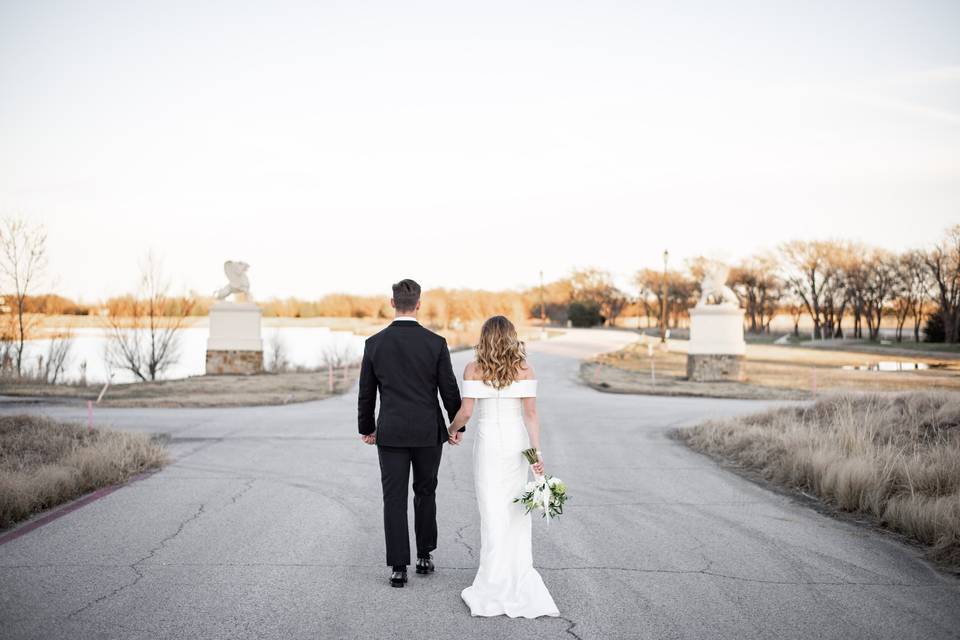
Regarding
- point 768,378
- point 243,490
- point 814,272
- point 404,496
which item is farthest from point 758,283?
→ point 404,496

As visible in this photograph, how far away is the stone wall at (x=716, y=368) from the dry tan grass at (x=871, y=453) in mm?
12654

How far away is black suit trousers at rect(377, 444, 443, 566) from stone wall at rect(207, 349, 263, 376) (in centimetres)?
2465

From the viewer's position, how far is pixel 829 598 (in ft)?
16.7

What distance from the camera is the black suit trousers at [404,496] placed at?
5.32m

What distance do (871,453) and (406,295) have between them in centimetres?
646

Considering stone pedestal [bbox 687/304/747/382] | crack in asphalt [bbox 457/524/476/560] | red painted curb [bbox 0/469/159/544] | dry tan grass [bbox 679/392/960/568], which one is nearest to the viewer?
crack in asphalt [bbox 457/524/476/560]

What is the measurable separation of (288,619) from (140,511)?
11.8 feet

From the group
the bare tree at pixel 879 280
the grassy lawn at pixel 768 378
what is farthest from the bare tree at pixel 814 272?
the grassy lawn at pixel 768 378

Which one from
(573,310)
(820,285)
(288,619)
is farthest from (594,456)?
(573,310)

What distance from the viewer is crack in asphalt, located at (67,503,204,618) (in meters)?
4.79

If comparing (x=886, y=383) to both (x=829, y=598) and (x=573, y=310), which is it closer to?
(x=829, y=598)

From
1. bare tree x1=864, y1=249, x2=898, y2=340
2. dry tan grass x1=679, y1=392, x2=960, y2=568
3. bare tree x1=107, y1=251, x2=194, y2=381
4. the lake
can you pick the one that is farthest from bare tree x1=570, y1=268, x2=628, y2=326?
dry tan grass x1=679, y1=392, x2=960, y2=568

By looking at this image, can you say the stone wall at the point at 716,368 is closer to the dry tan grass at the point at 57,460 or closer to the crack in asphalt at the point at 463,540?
the dry tan grass at the point at 57,460

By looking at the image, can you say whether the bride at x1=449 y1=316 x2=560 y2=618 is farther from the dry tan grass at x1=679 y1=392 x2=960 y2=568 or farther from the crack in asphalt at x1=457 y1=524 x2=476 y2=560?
the dry tan grass at x1=679 y1=392 x2=960 y2=568
